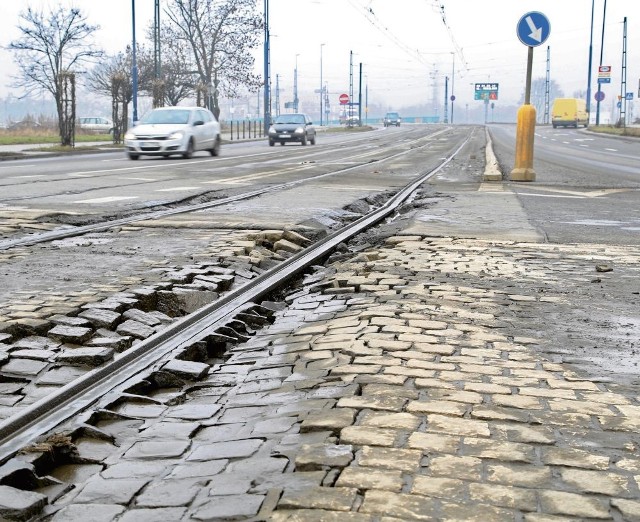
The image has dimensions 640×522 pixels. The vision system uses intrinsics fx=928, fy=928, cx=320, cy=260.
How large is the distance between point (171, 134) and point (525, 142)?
1215 cm

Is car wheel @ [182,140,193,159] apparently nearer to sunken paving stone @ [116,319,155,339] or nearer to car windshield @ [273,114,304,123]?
car windshield @ [273,114,304,123]

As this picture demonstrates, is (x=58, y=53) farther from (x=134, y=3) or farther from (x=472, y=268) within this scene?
(x=472, y=268)

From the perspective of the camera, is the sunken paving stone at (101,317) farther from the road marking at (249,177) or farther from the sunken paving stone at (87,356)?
the road marking at (249,177)

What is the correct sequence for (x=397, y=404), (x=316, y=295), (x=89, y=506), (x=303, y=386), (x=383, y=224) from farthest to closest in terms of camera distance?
(x=383, y=224), (x=316, y=295), (x=303, y=386), (x=397, y=404), (x=89, y=506)

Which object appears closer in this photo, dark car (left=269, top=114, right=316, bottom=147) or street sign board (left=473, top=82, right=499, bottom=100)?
dark car (left=269, top=114, right=316, bottom=147)

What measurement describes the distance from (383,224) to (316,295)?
4721 mm

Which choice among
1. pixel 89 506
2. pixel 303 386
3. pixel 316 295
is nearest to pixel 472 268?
pixel 316 295

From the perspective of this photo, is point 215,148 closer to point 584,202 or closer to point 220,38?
point 584,202

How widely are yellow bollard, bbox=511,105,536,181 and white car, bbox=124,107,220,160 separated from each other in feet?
37.5

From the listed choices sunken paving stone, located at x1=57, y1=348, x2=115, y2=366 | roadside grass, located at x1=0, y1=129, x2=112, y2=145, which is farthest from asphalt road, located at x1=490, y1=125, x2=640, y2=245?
roadside grass, located at x1=0, y1=129, x2=112, y2=145

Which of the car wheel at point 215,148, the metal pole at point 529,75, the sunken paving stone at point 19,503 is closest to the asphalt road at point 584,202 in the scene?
the metal pole at point 529,75

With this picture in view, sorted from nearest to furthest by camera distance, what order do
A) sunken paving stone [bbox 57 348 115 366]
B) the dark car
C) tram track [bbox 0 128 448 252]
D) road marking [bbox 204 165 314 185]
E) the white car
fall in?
sunken paving stone [bbox 57 348 115 366]
tram track [bbox 0 128 448 252]
road marking [bbox 204 165 314 185]
the white car
the dark car

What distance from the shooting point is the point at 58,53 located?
41531 millimetres

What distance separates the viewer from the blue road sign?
1739 centimetres
